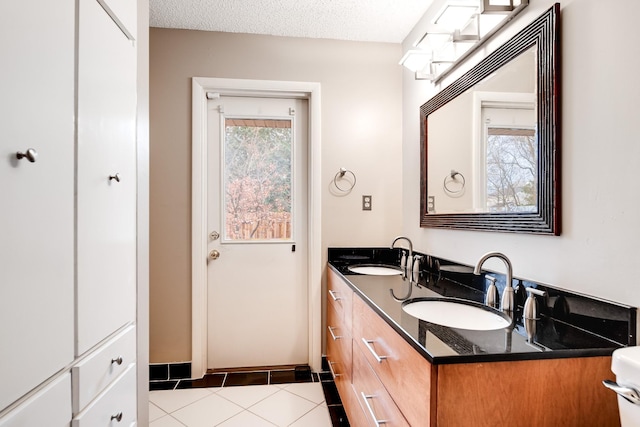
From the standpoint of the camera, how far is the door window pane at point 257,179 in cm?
253

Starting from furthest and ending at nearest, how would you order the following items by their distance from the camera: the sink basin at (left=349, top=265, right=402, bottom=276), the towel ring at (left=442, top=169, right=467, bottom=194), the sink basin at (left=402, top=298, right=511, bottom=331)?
the sink basin at (left=349, top=265, right=402, bottom=276) < the towel ring at (left=442, top=169, right=467, bottom=194) < the sink basin at (left=402, top=298, right=511, bottom=331)

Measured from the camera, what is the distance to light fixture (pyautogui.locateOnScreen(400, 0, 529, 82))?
138 cm

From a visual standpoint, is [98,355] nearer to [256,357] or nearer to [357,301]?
[357,301]

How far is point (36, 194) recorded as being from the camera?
0.80 metres

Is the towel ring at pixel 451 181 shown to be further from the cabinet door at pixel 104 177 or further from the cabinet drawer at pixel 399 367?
the cabinet door at pixel 104 177

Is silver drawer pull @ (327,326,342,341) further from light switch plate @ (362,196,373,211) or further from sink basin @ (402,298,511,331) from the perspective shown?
light switch plate @ (362,196,373,211)

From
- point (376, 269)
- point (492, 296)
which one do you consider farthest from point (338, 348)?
point (492, 296)

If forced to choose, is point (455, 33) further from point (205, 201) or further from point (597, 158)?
point (205, 201)

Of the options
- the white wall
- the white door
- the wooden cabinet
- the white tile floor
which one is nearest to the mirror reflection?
the white wall

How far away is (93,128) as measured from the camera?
104 cm

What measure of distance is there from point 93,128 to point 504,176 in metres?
1.52

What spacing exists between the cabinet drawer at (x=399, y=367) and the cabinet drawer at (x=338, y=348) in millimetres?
306

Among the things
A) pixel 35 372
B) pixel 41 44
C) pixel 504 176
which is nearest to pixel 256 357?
pixel 35 372

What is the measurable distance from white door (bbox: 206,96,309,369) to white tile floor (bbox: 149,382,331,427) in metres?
0.29
